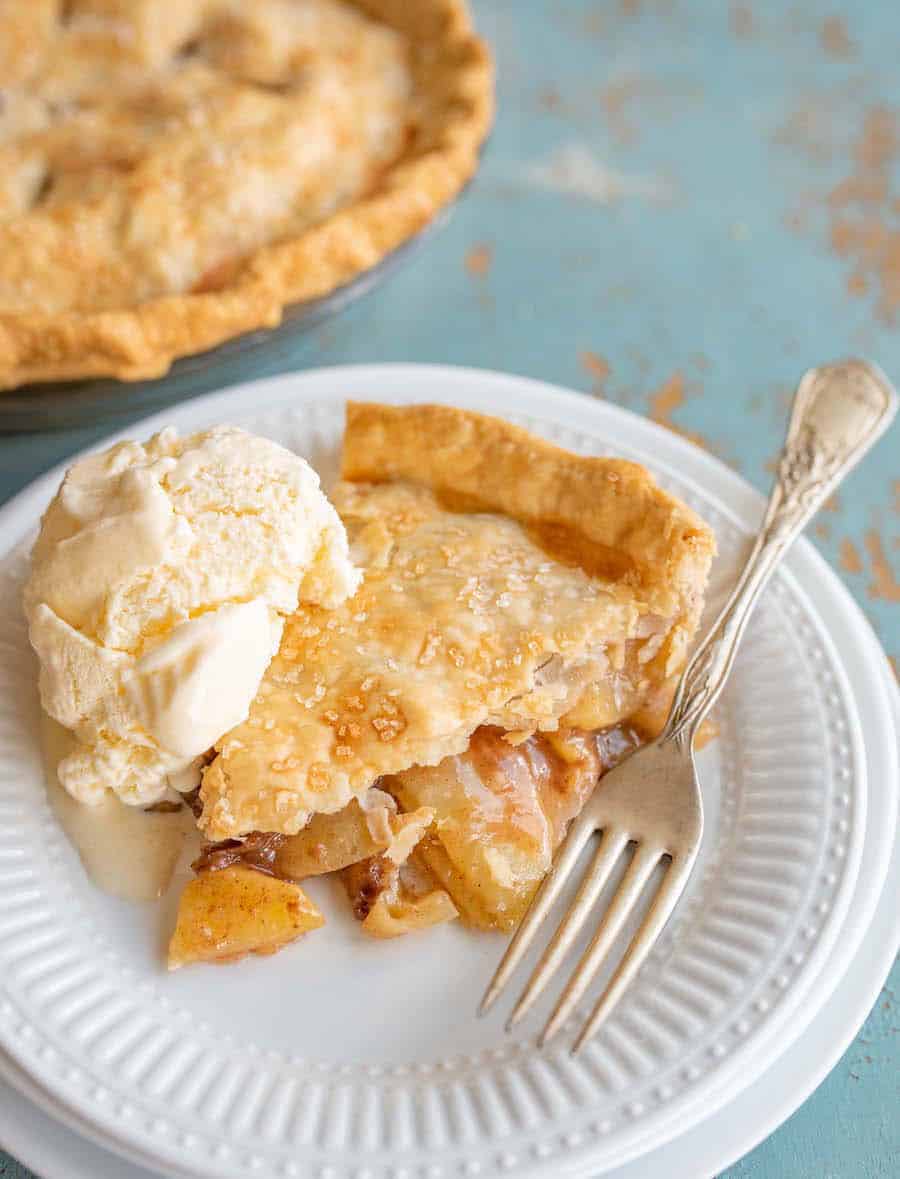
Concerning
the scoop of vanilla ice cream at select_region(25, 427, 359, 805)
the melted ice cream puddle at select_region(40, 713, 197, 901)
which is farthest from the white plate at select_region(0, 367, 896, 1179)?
the scoop of vanilla ice cream at select_region(25, 427, 359, 805)

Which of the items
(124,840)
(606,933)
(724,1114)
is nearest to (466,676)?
(606,933)

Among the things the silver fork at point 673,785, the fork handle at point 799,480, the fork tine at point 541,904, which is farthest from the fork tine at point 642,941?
the fork handle at point 799,480

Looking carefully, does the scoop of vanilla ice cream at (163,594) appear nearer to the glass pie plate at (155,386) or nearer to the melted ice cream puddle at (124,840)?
the melted ice cream puddle at (124,840)

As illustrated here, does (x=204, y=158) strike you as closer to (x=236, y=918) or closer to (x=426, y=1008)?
(x=236, y=918)

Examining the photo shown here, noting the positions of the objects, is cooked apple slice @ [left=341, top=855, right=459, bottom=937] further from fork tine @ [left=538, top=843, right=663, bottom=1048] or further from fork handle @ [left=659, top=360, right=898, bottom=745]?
fork handle @ [left=659, top=360, right=898, bottom=745]

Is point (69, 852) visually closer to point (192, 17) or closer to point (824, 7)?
point (192, 17)
